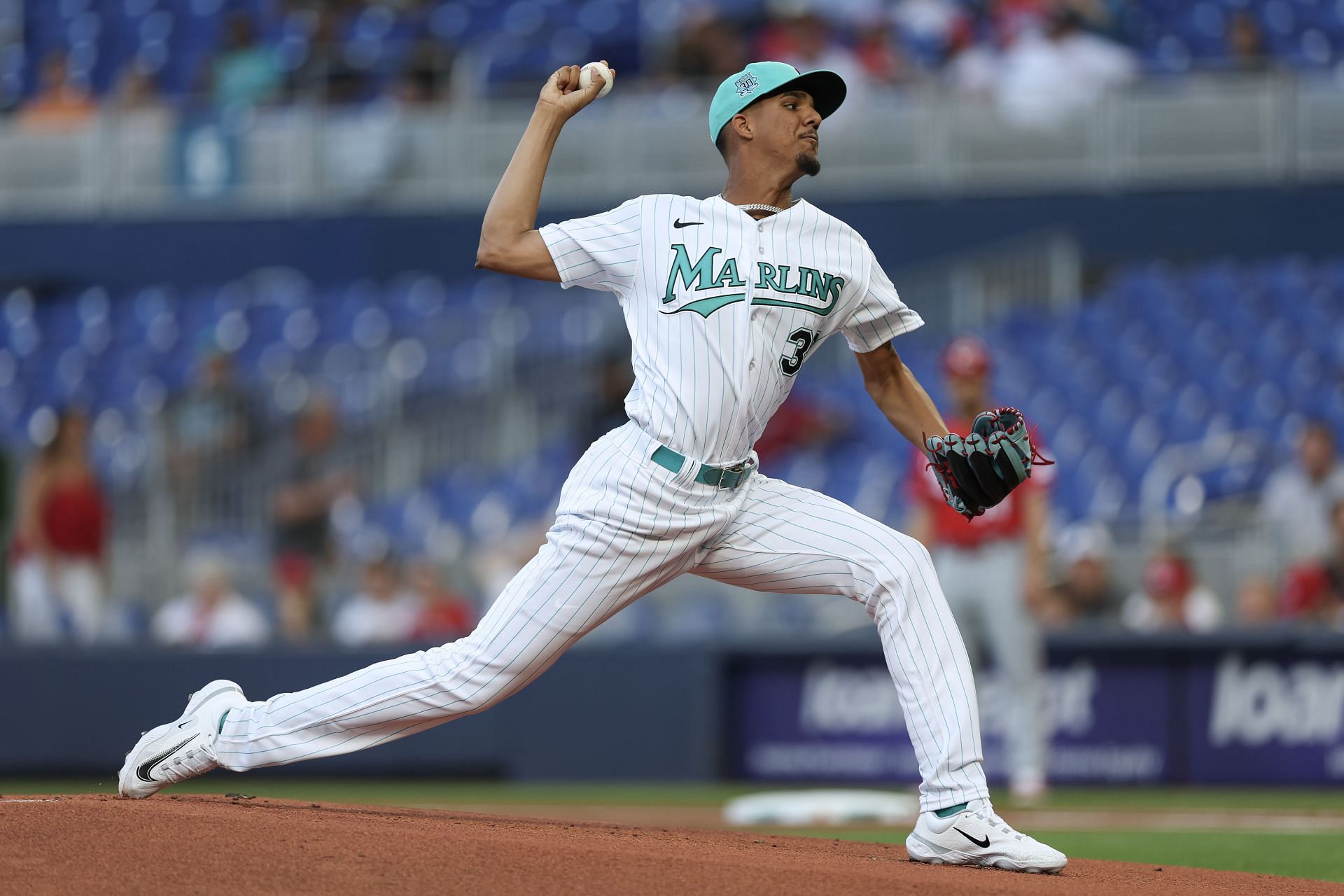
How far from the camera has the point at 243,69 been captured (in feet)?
53.3

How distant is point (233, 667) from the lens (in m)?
10.4

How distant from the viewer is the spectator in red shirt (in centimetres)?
849

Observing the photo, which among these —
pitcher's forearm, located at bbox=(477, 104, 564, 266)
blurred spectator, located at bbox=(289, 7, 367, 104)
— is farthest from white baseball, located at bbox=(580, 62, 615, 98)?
blurred spectator, located at bbox=(289, 7, 367, 104)

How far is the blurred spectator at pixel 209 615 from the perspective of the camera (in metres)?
10.6

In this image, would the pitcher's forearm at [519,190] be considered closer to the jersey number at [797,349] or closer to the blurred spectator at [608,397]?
the jersey number at [797,349]

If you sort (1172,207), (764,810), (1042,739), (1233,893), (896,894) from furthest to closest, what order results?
(1172,207), (1042,739), (764,810), (1233,893), (896,894)

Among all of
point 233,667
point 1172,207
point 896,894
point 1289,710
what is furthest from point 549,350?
point 896,894

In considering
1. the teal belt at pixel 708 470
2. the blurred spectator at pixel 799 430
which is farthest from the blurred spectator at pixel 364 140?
the teal belt at pixel 708 470

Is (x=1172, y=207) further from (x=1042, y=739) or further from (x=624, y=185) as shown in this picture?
(x=1042, y=739)

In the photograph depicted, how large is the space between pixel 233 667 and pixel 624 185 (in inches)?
233

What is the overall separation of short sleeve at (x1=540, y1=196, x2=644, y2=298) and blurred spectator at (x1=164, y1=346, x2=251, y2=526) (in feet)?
23.1

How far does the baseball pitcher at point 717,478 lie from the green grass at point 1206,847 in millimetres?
1235

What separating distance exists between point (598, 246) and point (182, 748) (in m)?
1.72

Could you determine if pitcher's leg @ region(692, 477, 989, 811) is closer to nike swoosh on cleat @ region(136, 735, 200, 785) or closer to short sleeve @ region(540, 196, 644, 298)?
short sleeve @ region(540, 196, 644, 298)
